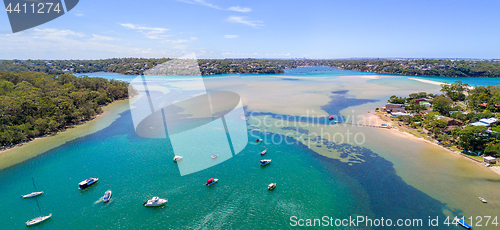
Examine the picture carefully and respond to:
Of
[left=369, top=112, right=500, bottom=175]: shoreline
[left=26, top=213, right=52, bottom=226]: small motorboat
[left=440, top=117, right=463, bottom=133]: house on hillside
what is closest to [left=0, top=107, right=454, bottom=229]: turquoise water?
[left=26, top=213, right=52, bottom=226]: small motorboat

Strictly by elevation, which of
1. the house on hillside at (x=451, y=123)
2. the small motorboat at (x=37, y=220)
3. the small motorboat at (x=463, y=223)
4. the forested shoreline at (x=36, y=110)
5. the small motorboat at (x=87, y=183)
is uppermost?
the forested shoreline at (x=36, y=110)

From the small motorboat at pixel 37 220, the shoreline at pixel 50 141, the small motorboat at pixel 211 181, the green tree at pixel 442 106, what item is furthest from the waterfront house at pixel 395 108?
the shoreline at pixel 50 141

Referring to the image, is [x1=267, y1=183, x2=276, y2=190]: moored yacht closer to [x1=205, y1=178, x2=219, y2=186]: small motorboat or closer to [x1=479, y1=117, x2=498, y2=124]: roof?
[x1=205, y1=178, x2=219, y2=186]: small motorboat

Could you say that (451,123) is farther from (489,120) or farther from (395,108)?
(395,108)

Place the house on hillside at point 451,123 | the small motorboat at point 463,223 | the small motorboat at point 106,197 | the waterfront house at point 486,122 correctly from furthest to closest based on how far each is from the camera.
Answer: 1. the house on hillside at point 451,123
2. the waterfront house at point 486,122
3. the small motorboat at point 106,197
4. the small motorboat at point 463,223

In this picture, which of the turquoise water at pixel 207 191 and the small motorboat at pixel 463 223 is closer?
the small motorboat at pixel 463 223

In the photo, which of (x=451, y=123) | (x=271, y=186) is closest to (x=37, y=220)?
(x=271, y=186)

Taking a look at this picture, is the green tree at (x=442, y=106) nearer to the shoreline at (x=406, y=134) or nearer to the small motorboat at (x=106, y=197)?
the shoreline at (x=406, y=134)

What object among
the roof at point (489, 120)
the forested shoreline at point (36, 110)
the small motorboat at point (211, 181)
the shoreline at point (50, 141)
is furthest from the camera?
the forested shoreline at point (36, 110)

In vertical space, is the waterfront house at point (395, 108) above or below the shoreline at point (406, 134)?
above
